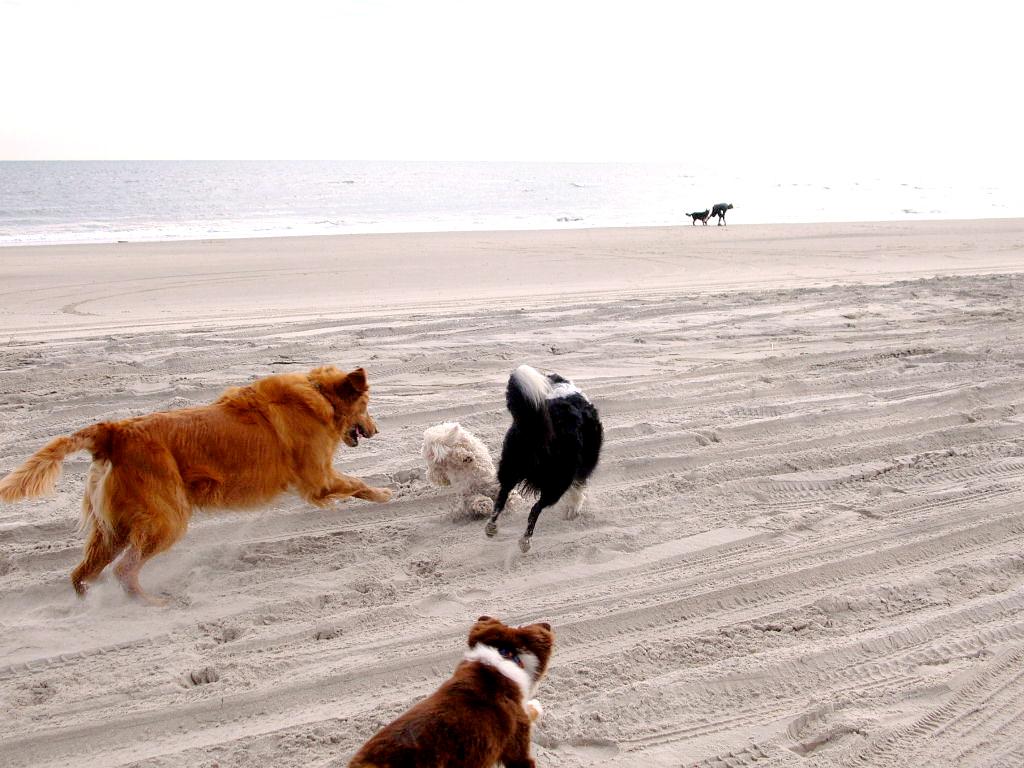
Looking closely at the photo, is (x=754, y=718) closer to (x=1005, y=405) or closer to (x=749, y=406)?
(x=749, y=406)

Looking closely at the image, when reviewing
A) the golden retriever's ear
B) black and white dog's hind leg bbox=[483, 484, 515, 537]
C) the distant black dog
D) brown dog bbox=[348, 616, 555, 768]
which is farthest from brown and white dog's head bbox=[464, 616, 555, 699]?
the distant black dog

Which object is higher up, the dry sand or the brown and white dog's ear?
the brown and white dog's ear

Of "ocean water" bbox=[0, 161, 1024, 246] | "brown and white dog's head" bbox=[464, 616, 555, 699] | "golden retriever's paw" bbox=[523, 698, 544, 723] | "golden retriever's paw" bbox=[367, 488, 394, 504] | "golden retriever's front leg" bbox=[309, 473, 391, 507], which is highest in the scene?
"ocean water" bbox=[0, 161, 1024, 246]

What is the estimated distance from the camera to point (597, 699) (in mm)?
3389

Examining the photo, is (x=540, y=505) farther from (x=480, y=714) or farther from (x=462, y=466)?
(x=480, y=714)

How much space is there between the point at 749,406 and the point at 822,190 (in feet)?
158

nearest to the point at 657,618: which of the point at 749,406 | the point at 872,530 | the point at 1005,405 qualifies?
the point at 872,530

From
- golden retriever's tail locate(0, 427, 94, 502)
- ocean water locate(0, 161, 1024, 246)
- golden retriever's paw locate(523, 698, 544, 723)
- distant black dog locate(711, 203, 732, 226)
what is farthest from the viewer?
ocean water locate(0, 161, 1024, 246)

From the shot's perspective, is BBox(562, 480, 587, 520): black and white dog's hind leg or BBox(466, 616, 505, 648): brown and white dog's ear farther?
BBox(562, 480, 587, 520): black and white dog's hind leg

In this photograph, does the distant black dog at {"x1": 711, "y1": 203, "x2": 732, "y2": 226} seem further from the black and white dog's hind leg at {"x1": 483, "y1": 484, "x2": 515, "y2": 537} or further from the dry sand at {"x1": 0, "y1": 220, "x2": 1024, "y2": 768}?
the black and white dog's hind leg at {"x1": 483, "y1": 484, "x2": 515, "y2": 537}

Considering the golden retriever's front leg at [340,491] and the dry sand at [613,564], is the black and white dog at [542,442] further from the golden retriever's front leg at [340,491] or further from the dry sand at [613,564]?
the golden retriever's front leg at [340,491]

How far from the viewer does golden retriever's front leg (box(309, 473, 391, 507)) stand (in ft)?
15.7

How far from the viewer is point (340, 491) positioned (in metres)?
4.85

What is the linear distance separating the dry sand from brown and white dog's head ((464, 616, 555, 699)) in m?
0.40
